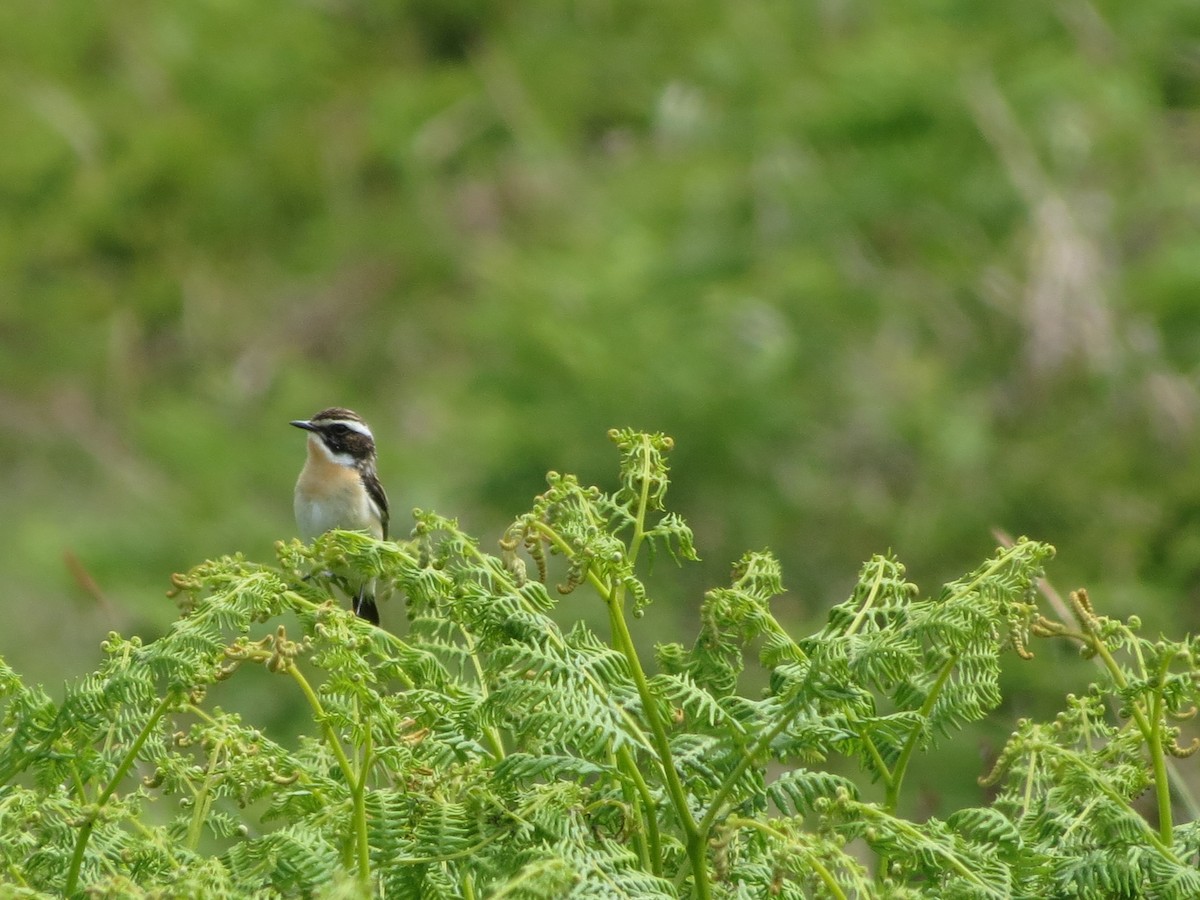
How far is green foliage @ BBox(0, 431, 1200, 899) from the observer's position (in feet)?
7.81

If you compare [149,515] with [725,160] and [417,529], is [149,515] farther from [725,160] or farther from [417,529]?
[417,529]

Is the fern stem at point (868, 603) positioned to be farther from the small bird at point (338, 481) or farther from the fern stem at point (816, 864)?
the small bird at point (338, 481)

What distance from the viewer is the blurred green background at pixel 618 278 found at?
35.3 feet

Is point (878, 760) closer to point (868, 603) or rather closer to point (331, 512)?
point (868, 603)

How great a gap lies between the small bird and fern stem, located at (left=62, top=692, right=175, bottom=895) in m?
3.67

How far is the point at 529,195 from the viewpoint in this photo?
18.4 metres

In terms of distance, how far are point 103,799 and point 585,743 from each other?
0.71 m

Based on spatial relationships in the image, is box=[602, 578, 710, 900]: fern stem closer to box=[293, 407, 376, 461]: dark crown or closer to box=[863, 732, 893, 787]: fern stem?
box=[863, 732, 893, 787]: fern stem

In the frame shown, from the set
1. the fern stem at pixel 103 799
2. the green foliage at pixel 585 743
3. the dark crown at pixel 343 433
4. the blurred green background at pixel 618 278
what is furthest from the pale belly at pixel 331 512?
the fern stem at pixel 103 799

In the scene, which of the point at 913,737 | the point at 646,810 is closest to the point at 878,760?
the point at 913,737

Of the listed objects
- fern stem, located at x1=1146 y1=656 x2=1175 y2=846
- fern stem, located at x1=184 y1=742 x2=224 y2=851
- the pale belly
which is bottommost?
fern stem, located at x1=184 y1=742 x2=224 y2=851

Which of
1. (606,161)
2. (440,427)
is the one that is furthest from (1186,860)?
(606,161)

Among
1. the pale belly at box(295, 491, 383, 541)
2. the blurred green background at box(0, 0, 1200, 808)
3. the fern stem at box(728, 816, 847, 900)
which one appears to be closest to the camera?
the fern stem at box(728, 816, 847, 900)

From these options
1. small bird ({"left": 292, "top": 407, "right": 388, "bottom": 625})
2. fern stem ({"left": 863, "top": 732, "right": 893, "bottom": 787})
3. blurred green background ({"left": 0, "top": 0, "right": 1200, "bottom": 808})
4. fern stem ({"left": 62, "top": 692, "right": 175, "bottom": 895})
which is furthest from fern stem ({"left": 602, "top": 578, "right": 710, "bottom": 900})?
small bird ({"left": 292, "top": 407, "right": 388, "bottom": 625})
